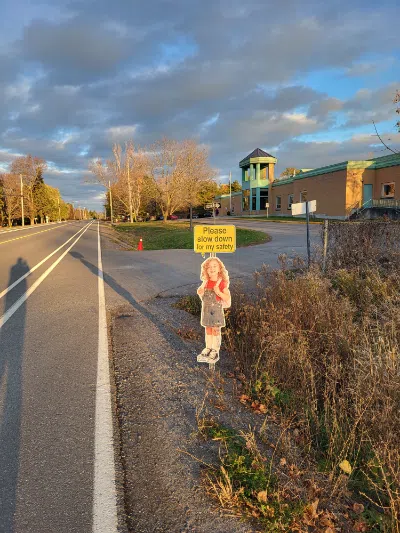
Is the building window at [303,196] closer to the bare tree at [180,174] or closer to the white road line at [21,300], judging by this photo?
the bare tree at [180,174]

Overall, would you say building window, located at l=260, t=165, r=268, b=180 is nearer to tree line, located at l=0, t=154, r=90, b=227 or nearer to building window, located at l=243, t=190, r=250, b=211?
building window, located at l=243, t=190, r=250, b=211

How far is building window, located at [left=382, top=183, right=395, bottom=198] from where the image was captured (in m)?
30.1

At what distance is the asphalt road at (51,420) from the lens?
2340 mm

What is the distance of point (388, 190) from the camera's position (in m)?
30.9

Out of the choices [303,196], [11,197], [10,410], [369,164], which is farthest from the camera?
[11,197]

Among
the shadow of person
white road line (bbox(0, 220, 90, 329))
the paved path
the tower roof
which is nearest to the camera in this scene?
the shadow of person

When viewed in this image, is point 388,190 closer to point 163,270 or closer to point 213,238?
point 163,270

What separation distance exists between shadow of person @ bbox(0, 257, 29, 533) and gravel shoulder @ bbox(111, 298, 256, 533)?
761mm

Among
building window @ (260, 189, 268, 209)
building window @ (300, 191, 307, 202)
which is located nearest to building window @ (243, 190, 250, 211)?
building window @ (260, 189, 268, 209)

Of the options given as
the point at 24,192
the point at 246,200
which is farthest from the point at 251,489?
the point at 24,192

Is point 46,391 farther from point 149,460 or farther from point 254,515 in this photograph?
point 254,515

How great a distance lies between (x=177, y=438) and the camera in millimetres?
3084

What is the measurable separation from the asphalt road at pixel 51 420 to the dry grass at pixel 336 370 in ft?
5.54

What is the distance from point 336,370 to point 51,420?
9.11 ft
